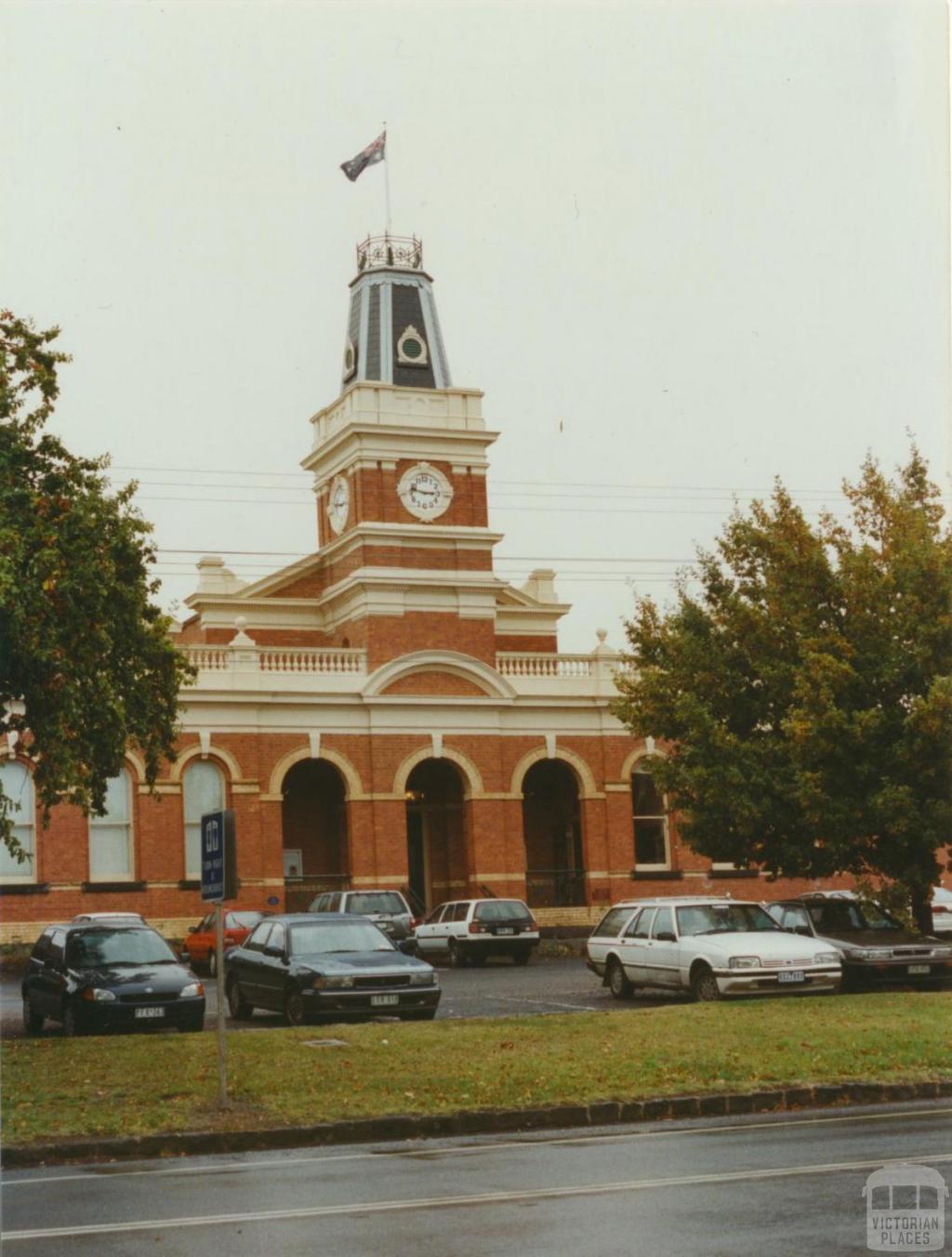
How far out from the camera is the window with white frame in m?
49.4

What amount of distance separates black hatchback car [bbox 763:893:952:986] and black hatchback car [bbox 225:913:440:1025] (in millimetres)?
6230

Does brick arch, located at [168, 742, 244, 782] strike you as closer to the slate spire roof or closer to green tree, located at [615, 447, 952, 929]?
the slate spire roof

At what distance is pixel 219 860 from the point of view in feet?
49.4

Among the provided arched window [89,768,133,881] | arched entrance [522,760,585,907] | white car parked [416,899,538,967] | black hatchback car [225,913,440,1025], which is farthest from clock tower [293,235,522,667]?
black hatchback car [225,913,440,1025]

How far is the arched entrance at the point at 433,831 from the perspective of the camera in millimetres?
49344

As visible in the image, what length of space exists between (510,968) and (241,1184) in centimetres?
2491

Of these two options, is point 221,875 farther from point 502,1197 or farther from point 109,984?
point 109,984

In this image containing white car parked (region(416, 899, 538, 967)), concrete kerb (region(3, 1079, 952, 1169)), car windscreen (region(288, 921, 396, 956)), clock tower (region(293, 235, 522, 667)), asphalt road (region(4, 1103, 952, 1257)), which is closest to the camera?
asphalt road (region(4, 1103, 952, 1257))

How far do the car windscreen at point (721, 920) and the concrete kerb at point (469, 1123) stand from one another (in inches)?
333

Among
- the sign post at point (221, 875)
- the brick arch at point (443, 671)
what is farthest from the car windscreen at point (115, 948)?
the brick arch at point (443, 671)

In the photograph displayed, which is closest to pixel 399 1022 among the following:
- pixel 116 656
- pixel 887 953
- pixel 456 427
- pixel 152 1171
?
pixel 116 656

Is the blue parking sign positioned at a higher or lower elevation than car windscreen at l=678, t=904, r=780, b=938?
higher

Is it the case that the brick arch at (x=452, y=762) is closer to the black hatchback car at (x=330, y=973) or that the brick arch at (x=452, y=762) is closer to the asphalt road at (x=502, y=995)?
the asphalt road at (x=502, y=995)

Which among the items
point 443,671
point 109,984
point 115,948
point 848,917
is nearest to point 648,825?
point 443,671
